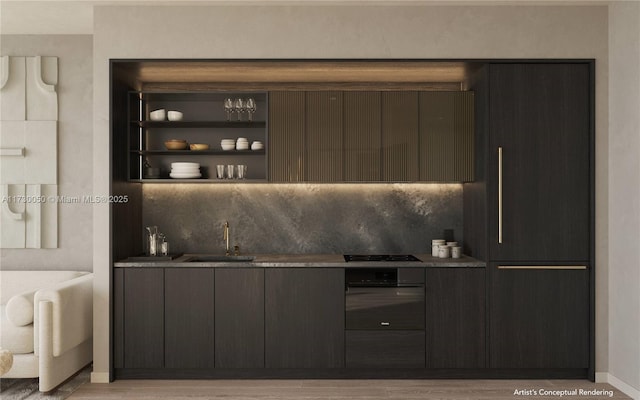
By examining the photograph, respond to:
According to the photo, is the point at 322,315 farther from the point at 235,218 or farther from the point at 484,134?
the point at 484,134

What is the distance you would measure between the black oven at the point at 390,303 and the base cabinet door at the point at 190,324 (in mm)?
1088

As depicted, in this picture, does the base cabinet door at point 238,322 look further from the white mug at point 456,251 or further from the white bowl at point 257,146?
the white mug at point 456,251

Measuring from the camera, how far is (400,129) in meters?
4.69

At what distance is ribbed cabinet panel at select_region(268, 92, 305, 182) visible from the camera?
15.3ft

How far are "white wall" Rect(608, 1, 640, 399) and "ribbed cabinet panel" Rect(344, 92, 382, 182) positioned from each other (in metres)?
1.81

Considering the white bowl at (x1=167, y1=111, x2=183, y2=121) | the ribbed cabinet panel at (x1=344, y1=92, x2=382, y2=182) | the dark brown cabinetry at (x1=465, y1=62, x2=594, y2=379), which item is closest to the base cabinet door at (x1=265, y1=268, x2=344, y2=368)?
the ribbed cabinet panel at (x1=344, y1=92, x2=382, y2=182)

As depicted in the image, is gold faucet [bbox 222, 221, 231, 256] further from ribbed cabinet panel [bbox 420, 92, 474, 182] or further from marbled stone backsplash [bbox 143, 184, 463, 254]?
ribbed cabinet panel [bbox 420, 92, 474, 182]

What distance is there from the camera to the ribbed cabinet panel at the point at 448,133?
468 centimetres

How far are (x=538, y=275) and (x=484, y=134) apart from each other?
3.86 ft

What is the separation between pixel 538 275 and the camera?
438 centimetres

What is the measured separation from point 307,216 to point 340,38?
5.33ft

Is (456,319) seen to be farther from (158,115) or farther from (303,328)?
(158,115)

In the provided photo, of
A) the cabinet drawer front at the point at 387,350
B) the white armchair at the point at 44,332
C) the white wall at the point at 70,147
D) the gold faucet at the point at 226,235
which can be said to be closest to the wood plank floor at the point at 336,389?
the cabinet drawer front at the point at 387,350

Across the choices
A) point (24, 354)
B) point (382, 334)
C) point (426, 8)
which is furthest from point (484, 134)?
point (24, 354)
